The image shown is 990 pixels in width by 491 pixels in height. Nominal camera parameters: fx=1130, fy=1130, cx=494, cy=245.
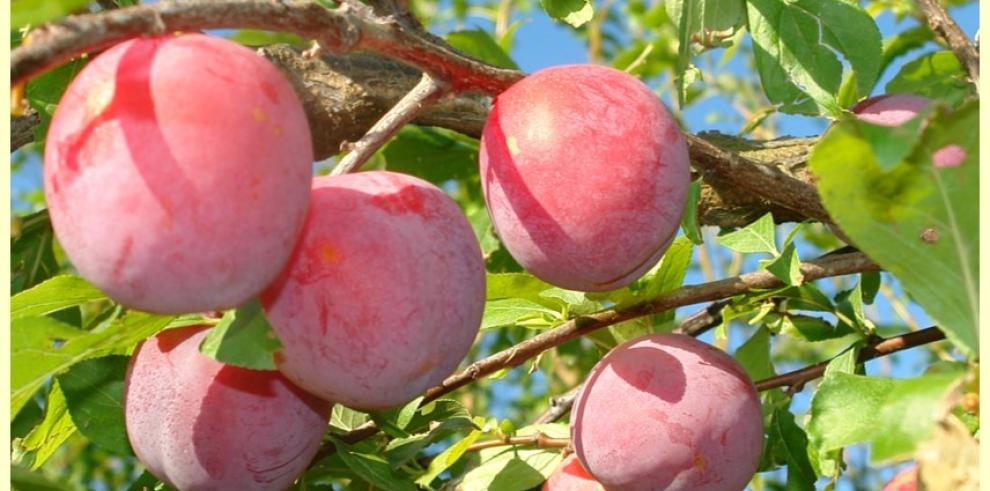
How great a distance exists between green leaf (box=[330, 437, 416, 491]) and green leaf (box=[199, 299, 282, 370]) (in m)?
0.41

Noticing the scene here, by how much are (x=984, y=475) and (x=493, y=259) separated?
128 centimetres

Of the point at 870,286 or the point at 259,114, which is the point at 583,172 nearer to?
the point at 259,114

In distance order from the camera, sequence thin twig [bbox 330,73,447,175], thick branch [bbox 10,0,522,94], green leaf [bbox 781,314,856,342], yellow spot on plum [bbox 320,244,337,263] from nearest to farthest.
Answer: thick branch [bbox 10,0,522,94]
yellow spot on plum [bbox 320,244,337,263]
thin twig [bbox 330,73,447,175]
green leaf [bbox 781,314,856,342]

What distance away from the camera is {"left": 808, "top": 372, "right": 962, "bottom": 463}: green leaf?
0.74 meters

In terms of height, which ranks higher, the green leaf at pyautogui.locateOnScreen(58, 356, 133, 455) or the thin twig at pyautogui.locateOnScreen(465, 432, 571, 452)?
the green leaf at pyautogui.locateOnScreen(58, 356, 133, 455)

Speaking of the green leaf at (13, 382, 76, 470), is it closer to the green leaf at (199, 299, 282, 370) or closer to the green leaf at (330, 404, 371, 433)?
the green leaf at (330, 404, 371, 433)

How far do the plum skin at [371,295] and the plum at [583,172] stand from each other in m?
0.09

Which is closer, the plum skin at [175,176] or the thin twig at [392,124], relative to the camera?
the plum skin at [175,176]

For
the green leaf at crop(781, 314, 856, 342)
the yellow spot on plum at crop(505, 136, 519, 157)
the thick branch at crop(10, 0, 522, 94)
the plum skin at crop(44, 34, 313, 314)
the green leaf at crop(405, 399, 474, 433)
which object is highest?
the thick branch at crop(10, 0, 522, 94)

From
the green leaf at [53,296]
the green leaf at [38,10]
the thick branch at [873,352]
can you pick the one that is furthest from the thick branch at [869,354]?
the green leaf at [38,10]

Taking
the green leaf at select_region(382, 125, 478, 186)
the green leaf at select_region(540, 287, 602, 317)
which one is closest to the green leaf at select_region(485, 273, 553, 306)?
the green leaf at select_region(540, 287, 602, 317)

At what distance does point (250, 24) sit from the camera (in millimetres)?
781

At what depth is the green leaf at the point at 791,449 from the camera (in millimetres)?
1331

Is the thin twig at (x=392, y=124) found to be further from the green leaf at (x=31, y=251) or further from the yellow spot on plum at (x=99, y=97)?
the green leaf at (x=31, y=251)
